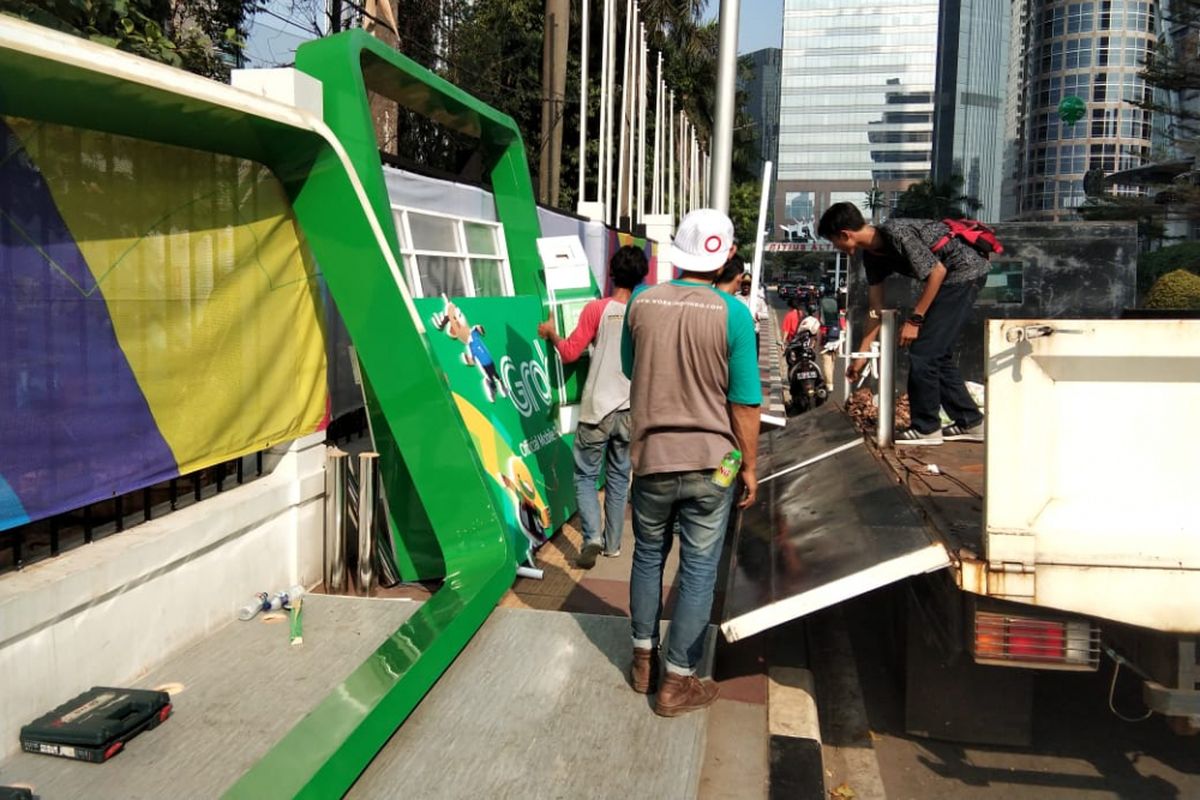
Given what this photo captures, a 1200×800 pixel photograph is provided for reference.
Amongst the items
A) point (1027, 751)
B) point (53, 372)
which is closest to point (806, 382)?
point (1027, 751)

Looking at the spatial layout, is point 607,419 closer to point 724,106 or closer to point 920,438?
point 920,438

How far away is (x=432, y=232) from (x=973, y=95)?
561 ft

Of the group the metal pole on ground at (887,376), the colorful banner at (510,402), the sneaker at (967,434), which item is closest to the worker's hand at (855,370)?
the sneaker at (967,434)

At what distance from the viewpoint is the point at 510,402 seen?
6.32 meters

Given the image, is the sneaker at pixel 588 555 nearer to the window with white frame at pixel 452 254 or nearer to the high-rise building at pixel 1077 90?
the window with white frame at pixel 452 254

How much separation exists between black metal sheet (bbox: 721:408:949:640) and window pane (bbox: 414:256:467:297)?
227cm

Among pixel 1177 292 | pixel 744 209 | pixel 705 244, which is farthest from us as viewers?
pixel 744 209

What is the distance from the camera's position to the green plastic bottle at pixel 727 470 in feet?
12.0

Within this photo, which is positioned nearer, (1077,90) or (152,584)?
(152,584)

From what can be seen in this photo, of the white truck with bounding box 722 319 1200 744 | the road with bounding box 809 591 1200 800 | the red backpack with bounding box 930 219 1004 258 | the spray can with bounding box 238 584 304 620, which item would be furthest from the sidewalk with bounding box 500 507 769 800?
the red backpack with bounding box 930 219 1004 258

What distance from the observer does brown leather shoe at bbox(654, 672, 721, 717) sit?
3.79 metres

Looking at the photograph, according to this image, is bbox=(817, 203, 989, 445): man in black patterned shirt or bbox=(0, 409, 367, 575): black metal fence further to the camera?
bbox=(817, 203, 989, 445): man in black patterned shirt

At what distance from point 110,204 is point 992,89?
178583 mm

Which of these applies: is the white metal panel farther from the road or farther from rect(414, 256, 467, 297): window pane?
rect(414, 256, 467, 297): window pane
